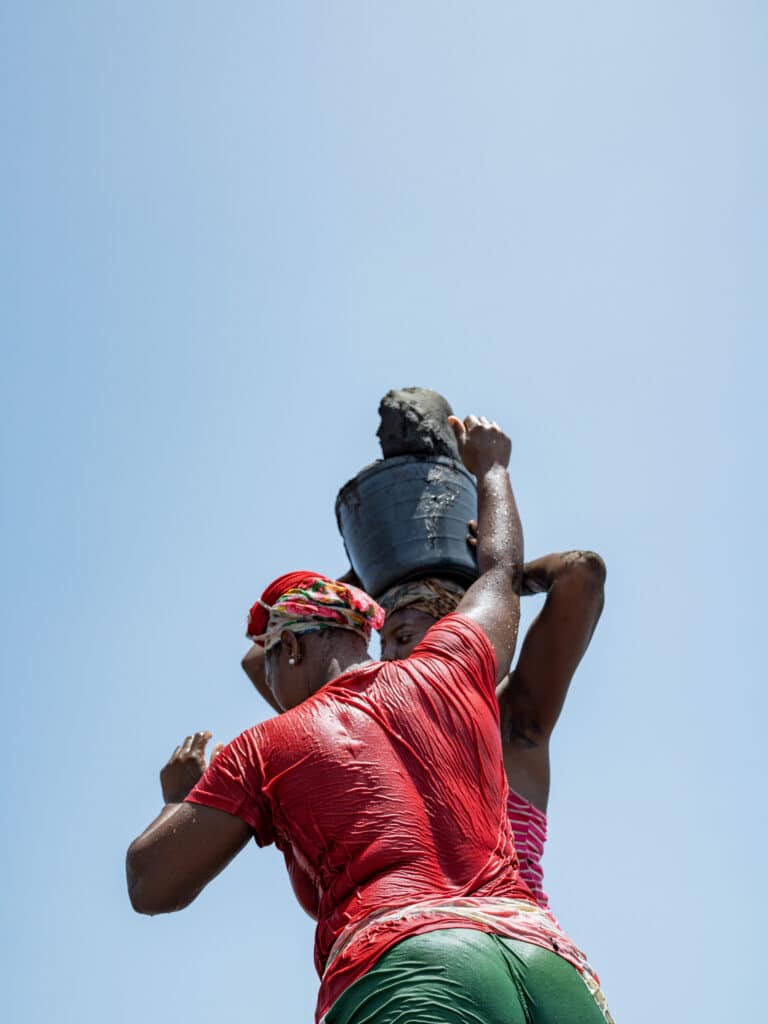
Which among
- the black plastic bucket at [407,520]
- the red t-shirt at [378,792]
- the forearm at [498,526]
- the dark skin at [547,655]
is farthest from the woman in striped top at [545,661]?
the red t-shirt at [378,792]

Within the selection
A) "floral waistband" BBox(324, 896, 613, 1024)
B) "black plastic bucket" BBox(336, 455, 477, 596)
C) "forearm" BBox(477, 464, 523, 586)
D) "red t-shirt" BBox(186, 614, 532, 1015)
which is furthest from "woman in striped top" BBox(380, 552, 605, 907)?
"floral waistband" BBox(324, 896, 613, 1024)

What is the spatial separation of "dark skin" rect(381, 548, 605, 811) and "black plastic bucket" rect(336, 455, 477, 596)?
0.59 metres

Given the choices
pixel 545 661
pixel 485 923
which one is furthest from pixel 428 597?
pixel 485 923

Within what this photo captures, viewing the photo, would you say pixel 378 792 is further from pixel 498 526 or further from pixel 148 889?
pixel 498 526

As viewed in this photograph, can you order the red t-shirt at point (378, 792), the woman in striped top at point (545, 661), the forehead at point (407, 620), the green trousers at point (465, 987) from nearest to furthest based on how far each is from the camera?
1. the green trousers at point (465, 987)
2. the red t-shirt at point (378, 792)
3. the woman in striped top at point (545, 661)
4. the forehead at point (407, 620)

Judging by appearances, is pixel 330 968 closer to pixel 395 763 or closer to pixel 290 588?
pixel 395 763

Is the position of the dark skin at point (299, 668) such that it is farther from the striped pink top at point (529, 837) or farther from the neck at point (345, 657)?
the striped pink top at point (529, 837)

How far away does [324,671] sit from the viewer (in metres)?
3.78

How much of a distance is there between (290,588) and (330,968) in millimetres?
1230

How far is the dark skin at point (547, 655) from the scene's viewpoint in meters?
4.52

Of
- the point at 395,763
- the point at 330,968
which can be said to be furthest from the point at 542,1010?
the point at 395,763

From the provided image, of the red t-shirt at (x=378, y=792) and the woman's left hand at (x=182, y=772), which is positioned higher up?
the woman's left hand at (x=182, y=772)

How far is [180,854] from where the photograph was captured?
10.6 feet

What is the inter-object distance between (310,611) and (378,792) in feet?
2.51
